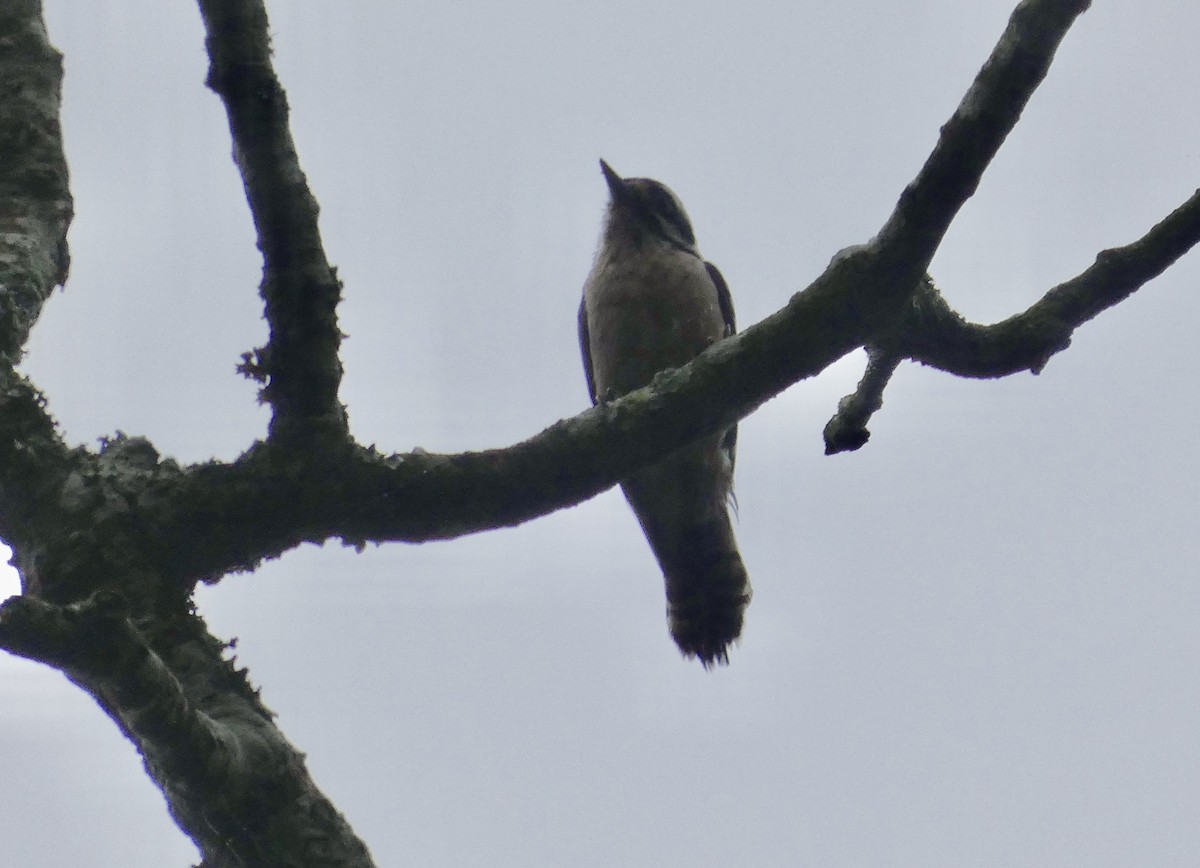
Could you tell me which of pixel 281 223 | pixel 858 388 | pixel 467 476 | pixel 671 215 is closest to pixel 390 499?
pixel 467 476

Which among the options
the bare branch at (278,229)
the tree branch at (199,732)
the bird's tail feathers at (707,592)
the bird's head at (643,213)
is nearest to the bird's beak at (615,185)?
the bird's head at (643,213)

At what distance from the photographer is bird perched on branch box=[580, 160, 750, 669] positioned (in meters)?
6.08

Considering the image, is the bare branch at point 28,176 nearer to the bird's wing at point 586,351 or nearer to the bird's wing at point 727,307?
the bird's wing at point 586,351

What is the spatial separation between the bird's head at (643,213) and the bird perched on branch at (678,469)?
0.73 feet

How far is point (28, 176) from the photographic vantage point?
142 inches

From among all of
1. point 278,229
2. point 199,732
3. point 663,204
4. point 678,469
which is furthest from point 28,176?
point 663,204

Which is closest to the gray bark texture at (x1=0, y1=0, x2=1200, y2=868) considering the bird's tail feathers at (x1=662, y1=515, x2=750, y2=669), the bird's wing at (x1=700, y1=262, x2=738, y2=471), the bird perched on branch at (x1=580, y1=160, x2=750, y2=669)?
the bird perched on branch at (x1=580, y1=160, x2=750, y2=669)

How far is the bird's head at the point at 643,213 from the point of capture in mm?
6633

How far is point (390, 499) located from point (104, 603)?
38.7 inches

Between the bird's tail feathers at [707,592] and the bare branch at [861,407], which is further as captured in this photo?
the bird's tail feathers at [707,592]

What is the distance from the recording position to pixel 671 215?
6891mm

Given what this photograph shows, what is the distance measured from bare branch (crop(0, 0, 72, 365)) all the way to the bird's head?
3207 mm

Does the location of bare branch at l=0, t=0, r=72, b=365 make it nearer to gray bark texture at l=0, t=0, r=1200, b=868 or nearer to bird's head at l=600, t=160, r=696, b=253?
gray bark texture at l=0, t=0, r=1200, b=868

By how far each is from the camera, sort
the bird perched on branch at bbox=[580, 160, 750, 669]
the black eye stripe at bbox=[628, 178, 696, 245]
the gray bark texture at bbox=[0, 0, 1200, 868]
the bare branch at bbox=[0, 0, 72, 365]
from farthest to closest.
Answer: the black eye stripe at bbox=[628, 178, 696, 245]
the bird perched on branch at bbox=[580, 160, 750, 669]
the bare branch at bbox=[0, 0, 72, 365]
the gray bark texture at bbox=[0, 0, 1200, 868]
